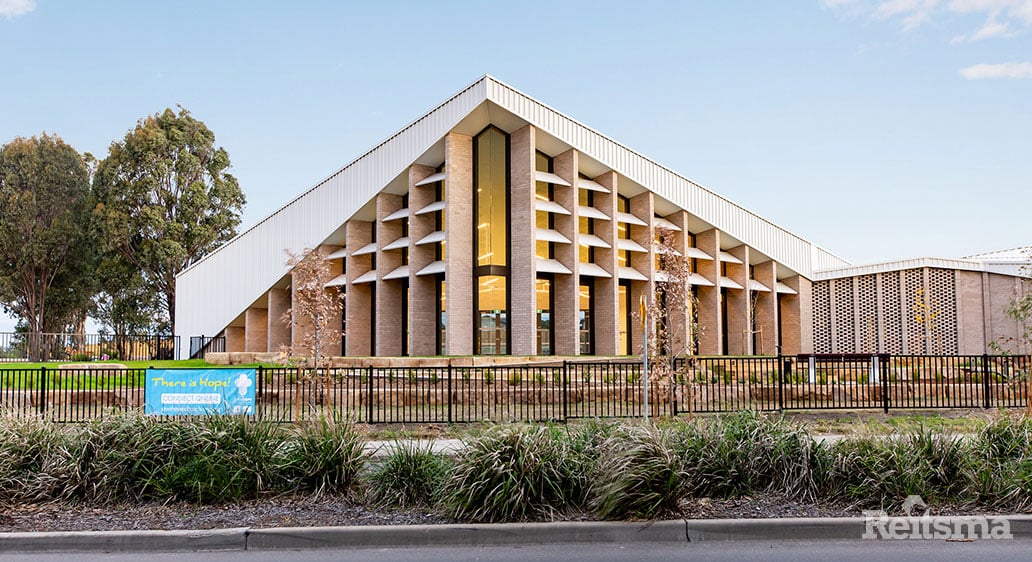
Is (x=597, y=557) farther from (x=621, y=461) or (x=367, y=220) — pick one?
(x=367, y=220)

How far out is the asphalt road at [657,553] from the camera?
6.29 meters

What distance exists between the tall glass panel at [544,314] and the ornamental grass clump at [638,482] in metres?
27.3

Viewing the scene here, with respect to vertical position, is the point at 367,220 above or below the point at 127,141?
below

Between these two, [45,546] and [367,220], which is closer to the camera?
[45,546]

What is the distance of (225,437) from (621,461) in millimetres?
4143

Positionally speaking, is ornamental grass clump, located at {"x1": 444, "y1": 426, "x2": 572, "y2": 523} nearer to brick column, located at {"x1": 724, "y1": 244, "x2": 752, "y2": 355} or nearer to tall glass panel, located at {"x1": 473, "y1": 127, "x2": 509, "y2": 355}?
tall glass panel, located at {"x1": 473, "y1": 127, "x2": 509, "y2": 355}

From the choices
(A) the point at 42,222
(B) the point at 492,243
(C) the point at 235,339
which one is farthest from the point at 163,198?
(B) the point at 492,243

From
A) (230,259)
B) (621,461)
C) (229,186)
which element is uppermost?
(229,186)

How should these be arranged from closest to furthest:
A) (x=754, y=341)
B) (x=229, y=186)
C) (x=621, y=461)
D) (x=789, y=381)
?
(x=621, y=461) < (x=789, y=381) < (x=754, y=341) < (x=229, y=186)

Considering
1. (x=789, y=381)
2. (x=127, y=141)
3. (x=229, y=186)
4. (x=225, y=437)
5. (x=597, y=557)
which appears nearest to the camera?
(x=597, y=557)

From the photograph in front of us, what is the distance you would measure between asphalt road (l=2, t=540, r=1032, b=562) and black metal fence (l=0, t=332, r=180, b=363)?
44272mm

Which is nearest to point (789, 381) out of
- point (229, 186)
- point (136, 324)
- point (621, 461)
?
point (621, 461)

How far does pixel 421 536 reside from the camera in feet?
22.1

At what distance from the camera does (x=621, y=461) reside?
280 inches
